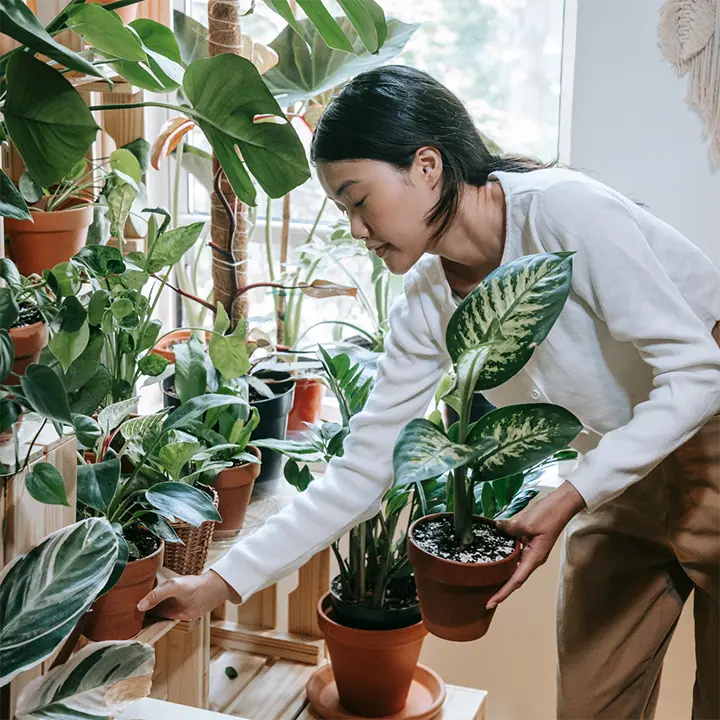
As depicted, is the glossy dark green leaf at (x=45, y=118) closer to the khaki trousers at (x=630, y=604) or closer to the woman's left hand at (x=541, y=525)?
the woman's left hand at (x=541, y=525)

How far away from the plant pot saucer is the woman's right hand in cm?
43

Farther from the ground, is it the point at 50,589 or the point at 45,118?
the point at 45,118

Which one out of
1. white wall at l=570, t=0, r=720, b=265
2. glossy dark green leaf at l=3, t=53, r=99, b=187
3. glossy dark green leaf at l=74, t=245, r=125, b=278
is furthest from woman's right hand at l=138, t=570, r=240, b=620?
white wall at l=570, t=0, r=720, b=265

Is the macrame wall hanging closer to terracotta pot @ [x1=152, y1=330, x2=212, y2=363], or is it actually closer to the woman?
the woman

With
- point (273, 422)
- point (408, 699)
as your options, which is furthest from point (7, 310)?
point (408, 699)

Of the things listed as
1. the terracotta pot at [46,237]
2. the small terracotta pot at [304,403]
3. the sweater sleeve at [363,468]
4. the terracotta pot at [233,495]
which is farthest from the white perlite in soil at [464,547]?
the small terracotta pot at [304,403]

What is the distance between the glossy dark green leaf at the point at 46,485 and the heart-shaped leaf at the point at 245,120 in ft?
1.12

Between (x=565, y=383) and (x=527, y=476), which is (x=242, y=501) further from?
(x=565, y=383)

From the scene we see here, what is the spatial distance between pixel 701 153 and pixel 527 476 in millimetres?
778

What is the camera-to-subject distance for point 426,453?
0.96 metres

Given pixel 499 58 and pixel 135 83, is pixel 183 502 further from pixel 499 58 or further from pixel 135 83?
pixel 499 58

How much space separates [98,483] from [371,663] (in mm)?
665

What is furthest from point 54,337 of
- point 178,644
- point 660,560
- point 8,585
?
point 660,560

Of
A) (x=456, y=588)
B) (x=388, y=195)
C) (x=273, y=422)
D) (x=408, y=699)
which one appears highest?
(x=388, y=195)
